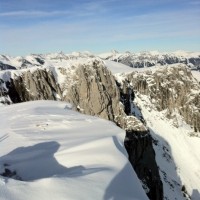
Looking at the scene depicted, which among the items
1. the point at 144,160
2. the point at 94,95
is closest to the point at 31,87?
the point at 94,95

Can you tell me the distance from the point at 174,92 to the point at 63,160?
571 feet

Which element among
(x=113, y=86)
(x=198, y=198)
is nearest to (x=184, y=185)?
(x=198, y=198)

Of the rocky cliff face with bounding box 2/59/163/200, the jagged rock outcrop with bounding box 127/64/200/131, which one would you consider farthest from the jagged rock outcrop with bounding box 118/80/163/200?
the jagged rock outcrop with bounding box 127/64/200/131

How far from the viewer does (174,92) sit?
185375mm

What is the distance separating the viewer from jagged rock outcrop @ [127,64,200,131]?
597 ft

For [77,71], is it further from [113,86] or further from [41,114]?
[41,114]

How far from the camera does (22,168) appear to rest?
1409 cm

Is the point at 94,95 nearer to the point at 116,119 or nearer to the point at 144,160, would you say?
the point at 116,119

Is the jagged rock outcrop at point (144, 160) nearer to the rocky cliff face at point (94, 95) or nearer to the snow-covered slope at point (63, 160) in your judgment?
the rocky cliff face at point (94, 95)

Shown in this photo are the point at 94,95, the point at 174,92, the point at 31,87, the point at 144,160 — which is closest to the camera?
the point at 31,87

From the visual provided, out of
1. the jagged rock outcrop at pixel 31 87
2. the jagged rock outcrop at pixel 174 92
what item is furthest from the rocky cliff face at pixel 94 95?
the jagged rock outcrop at pixel 174 92

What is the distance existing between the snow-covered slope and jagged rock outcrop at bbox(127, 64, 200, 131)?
16006 cm

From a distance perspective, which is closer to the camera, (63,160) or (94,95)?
(63,160)

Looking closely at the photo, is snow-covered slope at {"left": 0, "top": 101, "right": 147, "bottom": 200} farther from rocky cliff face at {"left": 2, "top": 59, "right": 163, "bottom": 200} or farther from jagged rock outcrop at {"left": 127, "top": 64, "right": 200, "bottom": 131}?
jagged rock outcrop at {"left": 127, "top": 64, "right": 200, "bottom": 131}
